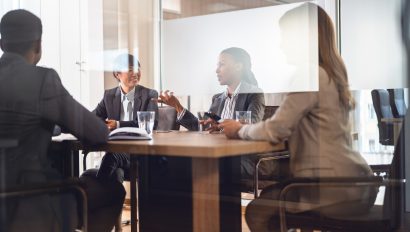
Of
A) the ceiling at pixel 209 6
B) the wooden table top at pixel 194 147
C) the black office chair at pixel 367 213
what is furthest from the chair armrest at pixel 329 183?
the ceiling at pixel 209 6

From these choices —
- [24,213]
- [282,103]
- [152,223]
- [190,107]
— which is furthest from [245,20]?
[24,213]

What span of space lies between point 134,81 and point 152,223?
65 cm

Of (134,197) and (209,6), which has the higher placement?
(209,6)

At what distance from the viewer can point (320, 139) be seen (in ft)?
5.37

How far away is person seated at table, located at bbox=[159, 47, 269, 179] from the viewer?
6.64ft

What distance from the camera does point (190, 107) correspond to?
2.19 metres

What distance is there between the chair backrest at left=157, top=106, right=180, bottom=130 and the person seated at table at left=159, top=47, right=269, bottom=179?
2 centimetres

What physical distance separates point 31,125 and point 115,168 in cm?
55

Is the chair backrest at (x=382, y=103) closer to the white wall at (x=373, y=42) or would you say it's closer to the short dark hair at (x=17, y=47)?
the white wall at (x=373, y=42)

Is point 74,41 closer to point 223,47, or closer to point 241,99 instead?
point 223,47

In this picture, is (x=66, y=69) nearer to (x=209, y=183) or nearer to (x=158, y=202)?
(x=158, y=202)

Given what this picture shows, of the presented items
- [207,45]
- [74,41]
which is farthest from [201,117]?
[74,41]

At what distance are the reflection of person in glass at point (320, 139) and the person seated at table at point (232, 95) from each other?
0.29 metres

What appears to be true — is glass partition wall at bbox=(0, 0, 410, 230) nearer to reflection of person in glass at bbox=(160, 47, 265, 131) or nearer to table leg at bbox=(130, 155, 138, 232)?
reflection of person in glass at bbox=(160, 47, 265, 131)
